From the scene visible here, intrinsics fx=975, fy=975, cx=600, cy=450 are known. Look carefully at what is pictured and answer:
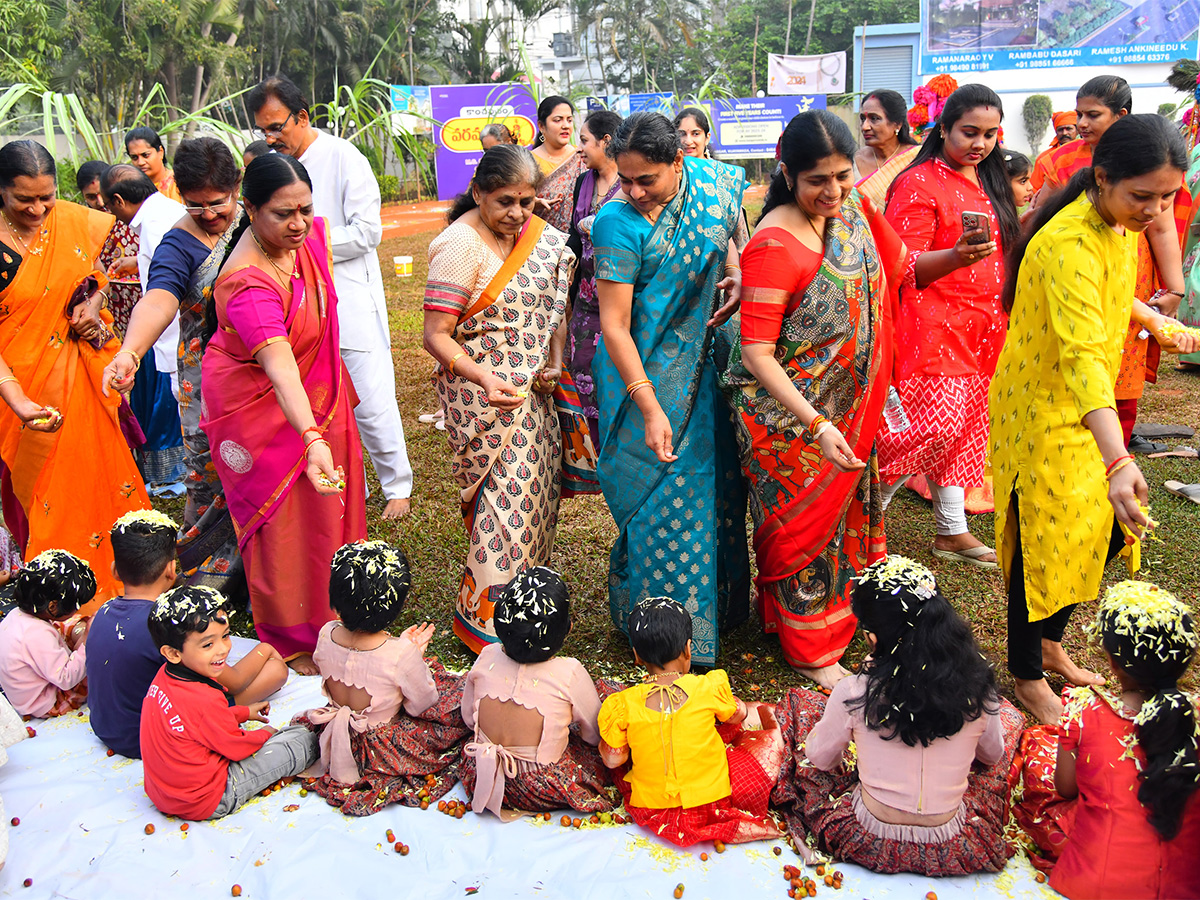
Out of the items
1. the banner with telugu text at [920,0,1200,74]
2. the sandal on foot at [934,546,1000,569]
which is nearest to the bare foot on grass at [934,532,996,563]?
the sandal on foot at [934,546,1000,569]

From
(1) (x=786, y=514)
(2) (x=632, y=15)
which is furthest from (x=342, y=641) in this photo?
(2) (x=632, y=15)

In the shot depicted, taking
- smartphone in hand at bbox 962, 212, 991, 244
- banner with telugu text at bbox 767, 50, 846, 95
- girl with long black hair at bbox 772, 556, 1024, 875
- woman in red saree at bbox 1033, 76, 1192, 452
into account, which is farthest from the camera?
banner with telugu text at bbox 767, 50, 846, 95

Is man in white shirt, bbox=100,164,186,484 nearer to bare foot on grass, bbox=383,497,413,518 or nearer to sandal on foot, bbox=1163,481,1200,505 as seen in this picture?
bare foot on grass, bbox=383,497,413,518

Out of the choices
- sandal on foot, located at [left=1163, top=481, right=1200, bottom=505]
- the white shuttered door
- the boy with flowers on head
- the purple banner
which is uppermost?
the white shuttered door

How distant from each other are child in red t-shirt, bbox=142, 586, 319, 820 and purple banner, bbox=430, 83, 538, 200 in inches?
600

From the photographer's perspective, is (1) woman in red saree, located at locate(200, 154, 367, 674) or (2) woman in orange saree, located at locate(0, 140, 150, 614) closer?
(1) woman in red saree, located at locate(200, 154, 367, 674)

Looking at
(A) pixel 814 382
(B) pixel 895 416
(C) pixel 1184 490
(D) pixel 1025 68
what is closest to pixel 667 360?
(A) pixel 814 382

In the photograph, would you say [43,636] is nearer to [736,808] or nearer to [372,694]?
[372,694]

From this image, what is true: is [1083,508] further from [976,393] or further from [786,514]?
[976,393]

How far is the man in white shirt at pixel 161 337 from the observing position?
4.80m

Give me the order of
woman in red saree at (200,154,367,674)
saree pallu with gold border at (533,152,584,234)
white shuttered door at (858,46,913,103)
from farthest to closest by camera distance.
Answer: white shuttered door at (858,46,913,103) < saree pallu with gold border at (533,152,584,234) < woman in red saree at (200,154,367,674)

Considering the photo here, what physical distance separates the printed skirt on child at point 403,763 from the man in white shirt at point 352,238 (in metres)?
2.06

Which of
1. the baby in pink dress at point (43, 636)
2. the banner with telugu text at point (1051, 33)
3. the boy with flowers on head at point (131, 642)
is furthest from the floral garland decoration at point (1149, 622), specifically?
the banner with telugu text at point (1051, 33)

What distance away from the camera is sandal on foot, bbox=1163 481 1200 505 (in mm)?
4766
